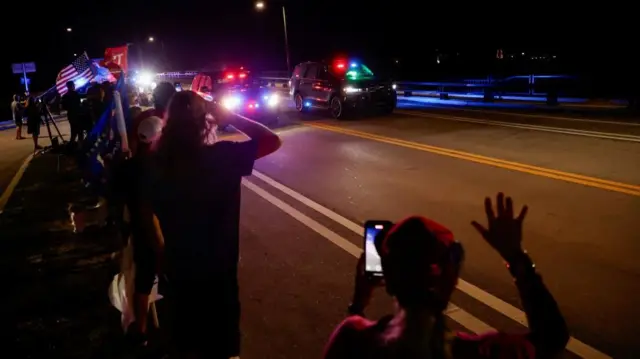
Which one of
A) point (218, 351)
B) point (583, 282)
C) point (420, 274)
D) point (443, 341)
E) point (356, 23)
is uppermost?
point (356, 23)

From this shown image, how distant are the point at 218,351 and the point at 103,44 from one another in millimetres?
122106

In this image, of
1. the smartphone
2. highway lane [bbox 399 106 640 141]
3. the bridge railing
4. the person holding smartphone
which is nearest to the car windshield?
highway lane [bbox 399 106 640 141]

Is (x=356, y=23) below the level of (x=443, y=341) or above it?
above

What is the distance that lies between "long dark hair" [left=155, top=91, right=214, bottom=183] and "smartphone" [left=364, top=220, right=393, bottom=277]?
0.89 m

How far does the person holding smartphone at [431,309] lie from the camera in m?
1.67

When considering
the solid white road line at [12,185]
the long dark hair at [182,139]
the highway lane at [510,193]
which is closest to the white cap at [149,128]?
the long dark hair at [182,139]

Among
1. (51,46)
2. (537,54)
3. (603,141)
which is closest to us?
(603,141)

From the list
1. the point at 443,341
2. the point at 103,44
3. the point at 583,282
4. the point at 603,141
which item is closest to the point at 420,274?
the point at 443,341

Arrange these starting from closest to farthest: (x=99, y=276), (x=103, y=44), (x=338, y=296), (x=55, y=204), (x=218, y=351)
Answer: (x=218, y=351) < (x=338, y=296) < (x=99, y=276) < (x=55, y=204) < (x=103, y=44)

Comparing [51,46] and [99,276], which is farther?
[51,46]

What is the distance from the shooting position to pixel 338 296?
5266 millimetres

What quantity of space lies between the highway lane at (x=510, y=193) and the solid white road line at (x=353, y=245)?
0.09 metres

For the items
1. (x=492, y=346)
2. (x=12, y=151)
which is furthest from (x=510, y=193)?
(x=12, y=151)

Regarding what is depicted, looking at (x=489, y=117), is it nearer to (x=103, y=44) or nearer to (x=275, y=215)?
(x=275, y=215)
